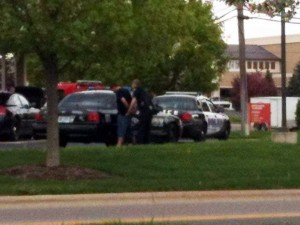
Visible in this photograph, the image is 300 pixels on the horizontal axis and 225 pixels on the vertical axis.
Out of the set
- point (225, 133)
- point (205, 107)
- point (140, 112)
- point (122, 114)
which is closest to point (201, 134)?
point (205, 107)

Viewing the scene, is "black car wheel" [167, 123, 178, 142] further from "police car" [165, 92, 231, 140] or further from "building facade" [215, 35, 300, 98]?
"building facade" [215, 35, 300, 98]

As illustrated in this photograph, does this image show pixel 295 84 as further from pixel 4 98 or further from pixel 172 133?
pixel 172 133

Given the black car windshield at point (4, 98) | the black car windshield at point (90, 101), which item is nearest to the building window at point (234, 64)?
the black car windshield at point (4, 98)

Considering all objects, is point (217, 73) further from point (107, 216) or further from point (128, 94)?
point (107, 216)

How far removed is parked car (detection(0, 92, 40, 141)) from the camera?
94.2ft

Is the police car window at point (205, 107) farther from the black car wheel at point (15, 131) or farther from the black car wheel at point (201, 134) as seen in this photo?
the black car wheel at point (15, 131)

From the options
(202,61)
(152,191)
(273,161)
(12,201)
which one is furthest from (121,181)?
(202,61)

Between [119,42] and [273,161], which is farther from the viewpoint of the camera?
[273,161]

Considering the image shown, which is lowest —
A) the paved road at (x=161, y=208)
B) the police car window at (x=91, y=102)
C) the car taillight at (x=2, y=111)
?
the paved road at (x=161, y=208)

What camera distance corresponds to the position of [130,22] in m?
17.4

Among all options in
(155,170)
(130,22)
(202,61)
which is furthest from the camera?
(202,61)

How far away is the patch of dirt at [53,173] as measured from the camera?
1784 cm

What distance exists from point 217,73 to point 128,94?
36.0 metres

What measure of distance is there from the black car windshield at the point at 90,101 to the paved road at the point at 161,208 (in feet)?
30.7
